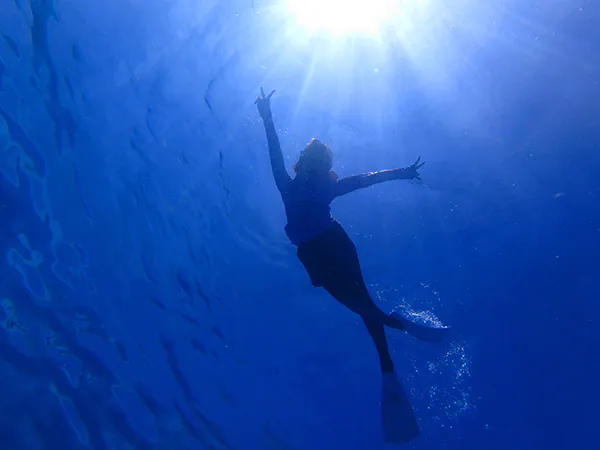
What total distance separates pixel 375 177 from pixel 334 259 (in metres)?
1.20

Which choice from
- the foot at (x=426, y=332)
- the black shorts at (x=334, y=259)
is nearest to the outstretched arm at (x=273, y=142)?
the black shorts at (x=334, y=259)

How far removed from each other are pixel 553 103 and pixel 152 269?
12.0 m

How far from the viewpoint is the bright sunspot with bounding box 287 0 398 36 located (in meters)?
9.09

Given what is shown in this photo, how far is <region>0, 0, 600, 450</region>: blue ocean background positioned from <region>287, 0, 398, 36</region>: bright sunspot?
0.29 metres

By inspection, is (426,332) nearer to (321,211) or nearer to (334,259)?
(334,259)

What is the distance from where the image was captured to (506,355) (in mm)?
14547

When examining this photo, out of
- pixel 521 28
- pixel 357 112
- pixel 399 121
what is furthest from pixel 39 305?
pixel 521 28

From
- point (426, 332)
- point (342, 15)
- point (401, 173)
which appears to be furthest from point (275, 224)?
point (401, 173)

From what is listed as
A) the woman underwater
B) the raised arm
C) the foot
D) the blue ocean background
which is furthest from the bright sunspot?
the foot

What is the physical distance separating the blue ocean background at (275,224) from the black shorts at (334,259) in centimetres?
553

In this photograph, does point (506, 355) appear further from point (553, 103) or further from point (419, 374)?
point (553, 103)

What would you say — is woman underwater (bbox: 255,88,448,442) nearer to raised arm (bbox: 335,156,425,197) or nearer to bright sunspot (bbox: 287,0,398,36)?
raised arm (bbox: 335,156,425,197)

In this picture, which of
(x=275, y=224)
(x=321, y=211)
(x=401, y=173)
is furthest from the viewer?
(x=275, y=224)

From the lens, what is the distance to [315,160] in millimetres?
5383
